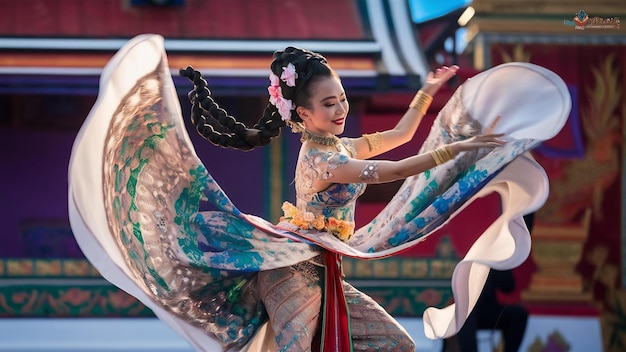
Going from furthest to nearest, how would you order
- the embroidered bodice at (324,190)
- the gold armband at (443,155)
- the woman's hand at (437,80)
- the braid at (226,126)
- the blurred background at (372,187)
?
the blurred background at (372,187), the woman's hand at (437,80), the braid at (226,126), the embroidered bodice at (324,190), the gold armband at (443,155)

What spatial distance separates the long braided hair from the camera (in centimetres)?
346

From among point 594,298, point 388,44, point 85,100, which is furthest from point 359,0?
point 594,298

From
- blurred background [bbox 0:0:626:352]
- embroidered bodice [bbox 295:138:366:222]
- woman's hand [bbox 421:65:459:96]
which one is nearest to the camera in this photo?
embroidered bodice [bbox 295:138:366:222]

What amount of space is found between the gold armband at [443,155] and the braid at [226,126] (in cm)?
58

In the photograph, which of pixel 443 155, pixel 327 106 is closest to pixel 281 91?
pixel 327 106

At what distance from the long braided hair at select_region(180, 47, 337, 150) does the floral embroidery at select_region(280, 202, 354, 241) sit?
282mm

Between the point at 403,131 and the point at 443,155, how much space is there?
1.68 ft

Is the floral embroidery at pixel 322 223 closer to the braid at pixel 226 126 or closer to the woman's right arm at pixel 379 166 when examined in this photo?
the woman's right arm at pixel 379 166

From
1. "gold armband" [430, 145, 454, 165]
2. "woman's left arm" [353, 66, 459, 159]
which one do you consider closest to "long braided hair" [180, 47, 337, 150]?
"woman's left arm" [353, 66, 459, 159]

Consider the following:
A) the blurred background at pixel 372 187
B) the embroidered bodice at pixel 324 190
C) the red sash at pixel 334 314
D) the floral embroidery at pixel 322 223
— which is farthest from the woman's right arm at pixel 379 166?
the blurred background at pixel 372 187

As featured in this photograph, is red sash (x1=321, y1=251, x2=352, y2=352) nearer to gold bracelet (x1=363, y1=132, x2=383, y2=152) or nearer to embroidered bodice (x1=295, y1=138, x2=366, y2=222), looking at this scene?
embroidered bodice (x1=295, y1=138, x2=366, y2=222)

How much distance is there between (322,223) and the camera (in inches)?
136

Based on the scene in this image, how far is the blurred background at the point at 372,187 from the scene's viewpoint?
6.93 m

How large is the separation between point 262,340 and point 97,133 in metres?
0.86
